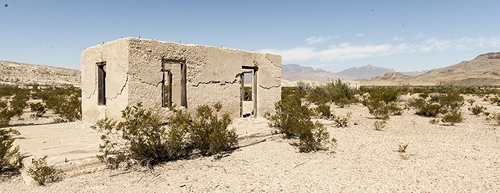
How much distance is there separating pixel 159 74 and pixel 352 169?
504 centimetres

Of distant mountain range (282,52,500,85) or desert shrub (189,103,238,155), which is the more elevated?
distant mountain range (282,52,500,85)

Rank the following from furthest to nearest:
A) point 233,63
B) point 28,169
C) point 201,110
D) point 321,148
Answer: point 233,63 < point 321,148 < point 201,110 < point 28,169

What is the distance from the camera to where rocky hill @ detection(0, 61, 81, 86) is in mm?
50156

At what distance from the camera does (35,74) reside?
55719mm

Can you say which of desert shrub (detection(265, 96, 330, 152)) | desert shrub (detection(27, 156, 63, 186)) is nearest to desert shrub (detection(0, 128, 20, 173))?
desert shrub (detection(27, 156, 63, 186))

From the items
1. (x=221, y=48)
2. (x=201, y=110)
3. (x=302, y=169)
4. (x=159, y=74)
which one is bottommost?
(x=302, y=169)

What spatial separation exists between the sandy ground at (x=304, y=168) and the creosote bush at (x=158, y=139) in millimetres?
243

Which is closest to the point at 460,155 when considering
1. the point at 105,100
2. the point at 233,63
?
the point at 233,63

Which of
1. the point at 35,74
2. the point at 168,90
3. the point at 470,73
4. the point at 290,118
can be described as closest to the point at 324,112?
the point at 290,118

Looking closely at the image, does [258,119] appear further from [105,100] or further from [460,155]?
[460,155]

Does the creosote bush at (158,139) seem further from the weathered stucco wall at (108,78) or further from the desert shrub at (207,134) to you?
the weathered stucco wall at (108,78)

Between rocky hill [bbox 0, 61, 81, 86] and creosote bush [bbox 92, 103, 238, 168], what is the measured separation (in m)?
54.8

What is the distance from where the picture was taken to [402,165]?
5.37 metres

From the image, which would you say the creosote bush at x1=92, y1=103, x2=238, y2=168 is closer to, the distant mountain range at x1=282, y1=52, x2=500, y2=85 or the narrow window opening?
the narrow window opening
